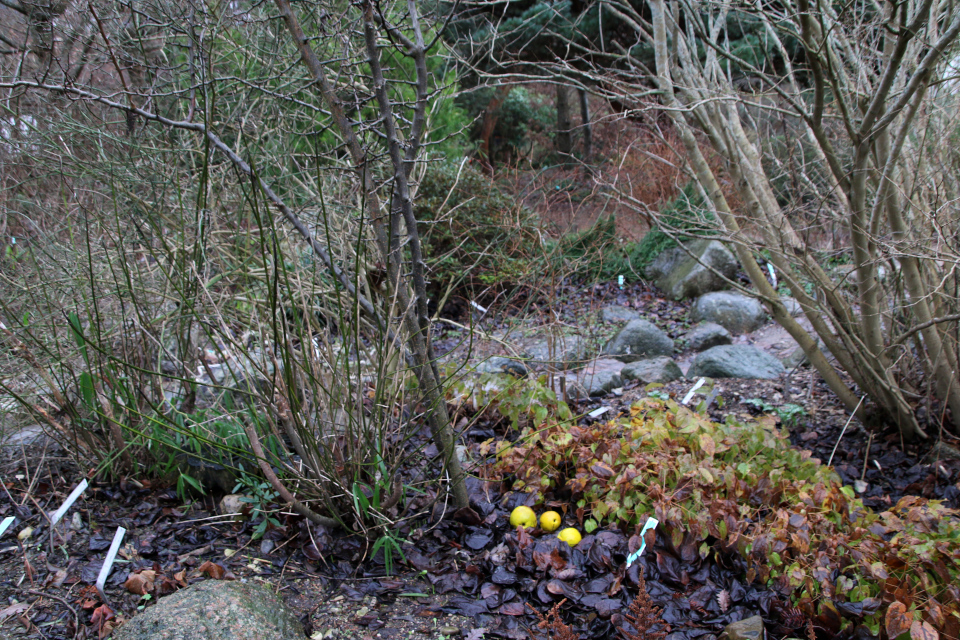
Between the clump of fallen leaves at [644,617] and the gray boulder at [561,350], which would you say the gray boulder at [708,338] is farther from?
the clump of fallen leaves at [644,617]

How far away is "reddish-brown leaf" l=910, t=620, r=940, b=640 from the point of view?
167 cm

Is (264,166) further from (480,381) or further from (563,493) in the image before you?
(563,493)

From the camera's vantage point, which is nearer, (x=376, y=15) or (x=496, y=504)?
(x=376, y=15)

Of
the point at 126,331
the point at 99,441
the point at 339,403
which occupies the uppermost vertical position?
the point at 126,331

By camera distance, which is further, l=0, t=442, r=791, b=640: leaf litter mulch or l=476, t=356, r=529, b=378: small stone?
l=476, t=356, r=529, b=378: small stone

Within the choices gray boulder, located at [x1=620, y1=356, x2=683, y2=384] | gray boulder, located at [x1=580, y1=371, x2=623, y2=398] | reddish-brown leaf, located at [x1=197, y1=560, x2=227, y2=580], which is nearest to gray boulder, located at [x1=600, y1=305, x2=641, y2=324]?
gray boulder, located at [x1=620, y1=356, x2=683, y2=384]

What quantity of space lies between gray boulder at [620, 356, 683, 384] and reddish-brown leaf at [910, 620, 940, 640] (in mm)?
3007

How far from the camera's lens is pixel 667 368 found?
4848 millimetres

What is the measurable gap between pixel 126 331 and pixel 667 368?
379cm

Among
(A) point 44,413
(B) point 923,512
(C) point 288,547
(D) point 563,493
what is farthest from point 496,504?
(A) point 44,413

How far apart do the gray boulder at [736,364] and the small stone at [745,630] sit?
3.01 metres

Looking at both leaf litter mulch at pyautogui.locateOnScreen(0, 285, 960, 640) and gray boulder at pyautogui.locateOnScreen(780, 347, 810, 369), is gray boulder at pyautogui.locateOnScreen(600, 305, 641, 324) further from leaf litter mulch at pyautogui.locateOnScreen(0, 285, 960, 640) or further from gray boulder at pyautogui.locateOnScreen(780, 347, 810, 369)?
leaf litter mulch at pyautogui.locateOnScreen(0, 285, 960, 640)

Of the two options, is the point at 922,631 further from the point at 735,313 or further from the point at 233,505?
the point at 735,313

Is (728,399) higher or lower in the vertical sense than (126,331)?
Result: lower
